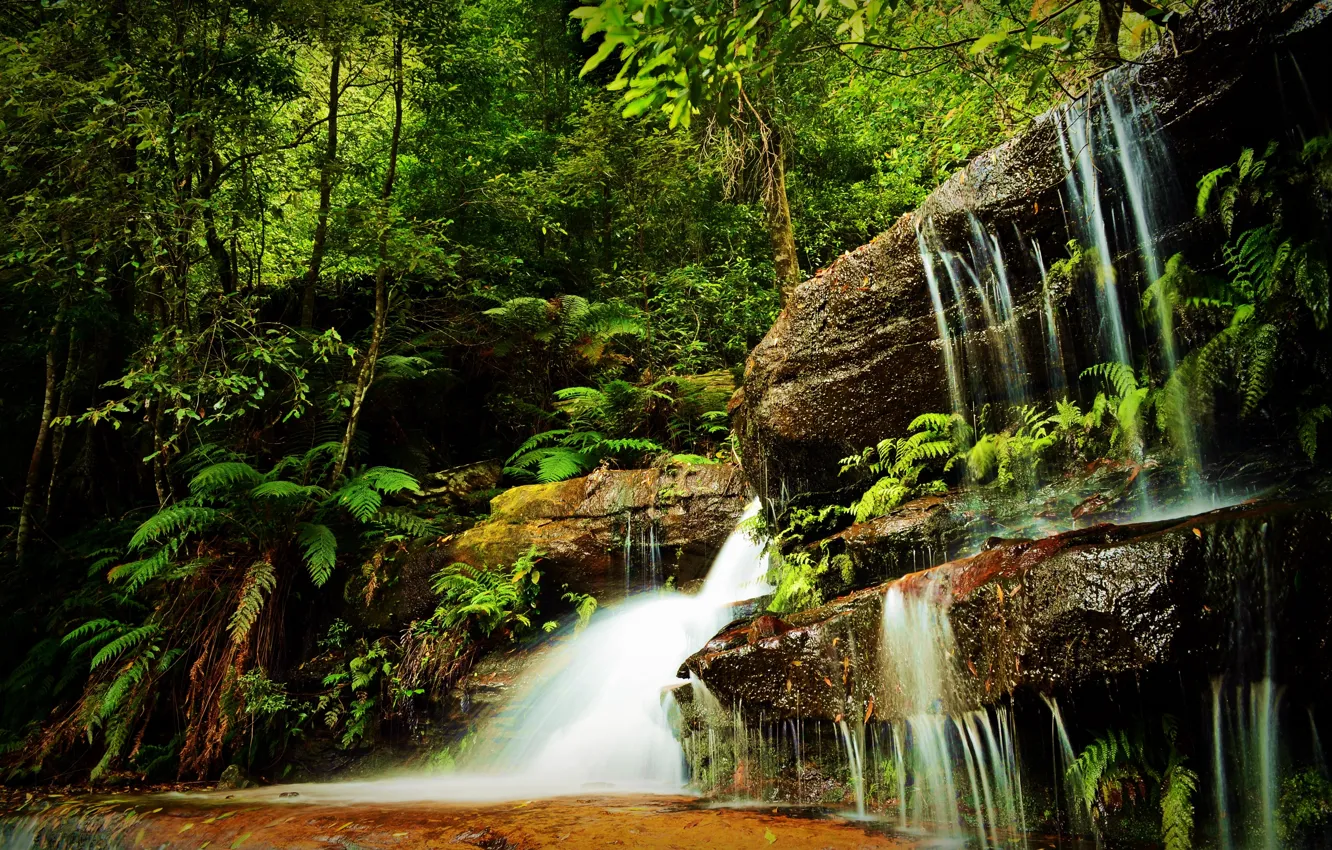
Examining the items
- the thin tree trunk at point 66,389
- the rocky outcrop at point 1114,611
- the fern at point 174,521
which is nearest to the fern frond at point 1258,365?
the rocky outcrop at point 1114,611

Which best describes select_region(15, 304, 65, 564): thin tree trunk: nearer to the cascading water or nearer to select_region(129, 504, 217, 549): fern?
select_region(129, 504, 217, 549): fern

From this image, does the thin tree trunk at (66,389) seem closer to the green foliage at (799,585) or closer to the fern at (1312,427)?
the green foliage at (799,585)

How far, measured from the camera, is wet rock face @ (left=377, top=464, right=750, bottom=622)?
7.38 metres

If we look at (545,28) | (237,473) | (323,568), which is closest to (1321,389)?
(323,568)

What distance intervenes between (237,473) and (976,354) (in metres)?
6.83

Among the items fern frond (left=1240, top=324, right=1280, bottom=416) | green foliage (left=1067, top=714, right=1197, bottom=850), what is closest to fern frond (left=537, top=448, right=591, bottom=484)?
green foliage (left=1067, top=714, right=1197, bottom=850)

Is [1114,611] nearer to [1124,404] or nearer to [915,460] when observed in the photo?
[1124,404]

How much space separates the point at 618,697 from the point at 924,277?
4.15 m

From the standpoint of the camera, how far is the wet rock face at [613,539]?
24.2ft

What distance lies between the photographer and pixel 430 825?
12.2ft

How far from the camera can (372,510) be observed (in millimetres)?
7590

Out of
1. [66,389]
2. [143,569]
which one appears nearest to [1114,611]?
[143,569]

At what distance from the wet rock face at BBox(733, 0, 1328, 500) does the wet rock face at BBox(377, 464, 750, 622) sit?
817 mm

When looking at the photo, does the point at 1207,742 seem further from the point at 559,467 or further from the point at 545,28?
the point at 545,28
